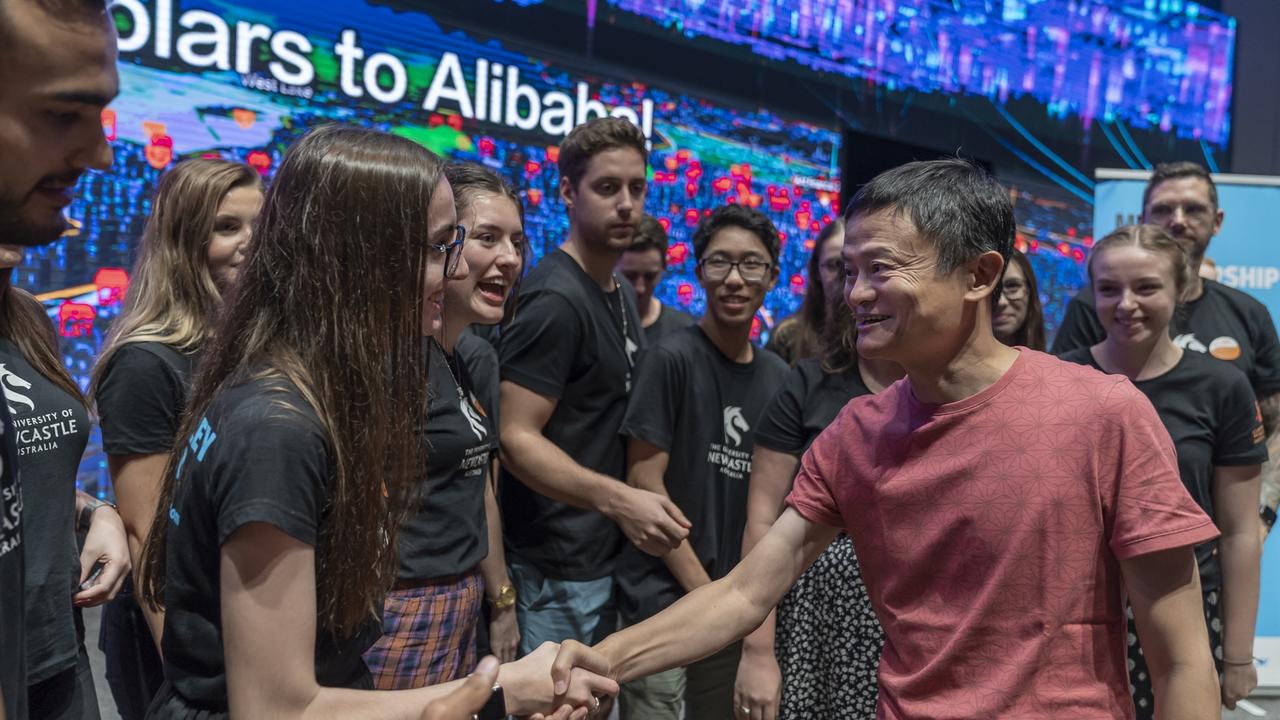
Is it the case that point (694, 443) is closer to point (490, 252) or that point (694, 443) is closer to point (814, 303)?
point (814, 303)

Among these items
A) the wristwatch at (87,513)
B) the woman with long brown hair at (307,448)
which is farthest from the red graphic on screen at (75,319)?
the woman with long brown hair at (307,448)

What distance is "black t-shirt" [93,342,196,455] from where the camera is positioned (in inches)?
73.7

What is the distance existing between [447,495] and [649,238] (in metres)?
2.60

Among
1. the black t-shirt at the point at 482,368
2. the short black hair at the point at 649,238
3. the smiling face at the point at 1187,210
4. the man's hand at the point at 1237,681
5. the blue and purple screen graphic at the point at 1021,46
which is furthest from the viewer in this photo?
the blue and purple screen graphic at the point at 1021,46

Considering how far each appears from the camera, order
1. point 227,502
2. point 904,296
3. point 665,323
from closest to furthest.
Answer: point 227,502, point 904,296, point 665,323

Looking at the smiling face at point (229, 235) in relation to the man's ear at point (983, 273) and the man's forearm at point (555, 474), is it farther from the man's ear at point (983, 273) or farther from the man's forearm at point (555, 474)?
the man's ear at point (983, 273)

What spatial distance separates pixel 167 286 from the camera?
2.03 m

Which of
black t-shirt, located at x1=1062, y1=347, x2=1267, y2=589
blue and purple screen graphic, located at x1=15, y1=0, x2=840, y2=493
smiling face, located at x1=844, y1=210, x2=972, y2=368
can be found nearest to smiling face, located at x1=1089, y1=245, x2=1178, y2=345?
black t-shirt, located at x1=1062, y1=347, x2=1267, y2=589

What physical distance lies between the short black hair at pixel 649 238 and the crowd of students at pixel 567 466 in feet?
4.75

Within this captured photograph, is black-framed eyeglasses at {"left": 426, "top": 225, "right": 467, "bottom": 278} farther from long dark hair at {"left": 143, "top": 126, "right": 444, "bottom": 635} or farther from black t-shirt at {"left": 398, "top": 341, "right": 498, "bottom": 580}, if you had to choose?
black t-shirt at {"left": 398, "top": 341, "right": 498, "bottom": 580}

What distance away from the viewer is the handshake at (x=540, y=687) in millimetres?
1288

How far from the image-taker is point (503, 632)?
98.0 inches

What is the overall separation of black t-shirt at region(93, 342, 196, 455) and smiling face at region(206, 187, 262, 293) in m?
0.24

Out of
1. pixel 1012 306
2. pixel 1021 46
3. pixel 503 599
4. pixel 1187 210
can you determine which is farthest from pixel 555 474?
pixel 1021 46
